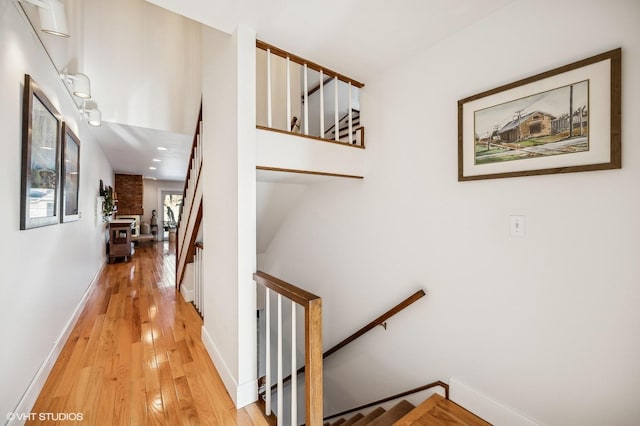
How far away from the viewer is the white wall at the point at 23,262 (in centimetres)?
132

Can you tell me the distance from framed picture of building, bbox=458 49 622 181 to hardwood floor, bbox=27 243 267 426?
2.11m

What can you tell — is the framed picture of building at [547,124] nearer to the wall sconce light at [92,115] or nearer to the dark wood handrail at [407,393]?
the dark wood handrail at [407,393]

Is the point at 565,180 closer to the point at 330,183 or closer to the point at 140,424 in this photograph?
the point at 330,183

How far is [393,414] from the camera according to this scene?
190cm

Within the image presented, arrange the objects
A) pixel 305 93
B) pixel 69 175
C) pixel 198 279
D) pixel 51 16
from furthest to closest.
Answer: pixel 198 279 < pixel 69 175 < pixel 305 93 < pixel 51 16

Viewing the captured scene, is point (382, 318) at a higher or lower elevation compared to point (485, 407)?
higher

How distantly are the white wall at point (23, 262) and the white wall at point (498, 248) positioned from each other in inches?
88.3

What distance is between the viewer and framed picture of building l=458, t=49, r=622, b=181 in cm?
121

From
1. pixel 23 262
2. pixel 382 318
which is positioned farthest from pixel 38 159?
pixel 382 318

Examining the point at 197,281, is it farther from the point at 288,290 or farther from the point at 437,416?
the point at 437,416

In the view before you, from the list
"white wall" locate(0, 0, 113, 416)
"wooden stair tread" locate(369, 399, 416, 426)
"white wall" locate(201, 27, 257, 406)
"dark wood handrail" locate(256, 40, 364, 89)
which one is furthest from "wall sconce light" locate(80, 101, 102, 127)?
"wooden stair tread" locate(369, 399, 416, 426)

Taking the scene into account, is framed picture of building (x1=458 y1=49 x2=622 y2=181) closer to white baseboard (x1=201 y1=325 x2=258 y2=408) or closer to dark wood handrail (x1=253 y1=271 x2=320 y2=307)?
dark wood handrail (x1=253 y1=271 x2=320 y2=307)

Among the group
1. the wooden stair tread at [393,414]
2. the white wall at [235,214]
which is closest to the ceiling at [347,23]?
the white wall at [235,214]

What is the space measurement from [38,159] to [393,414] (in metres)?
3.00
